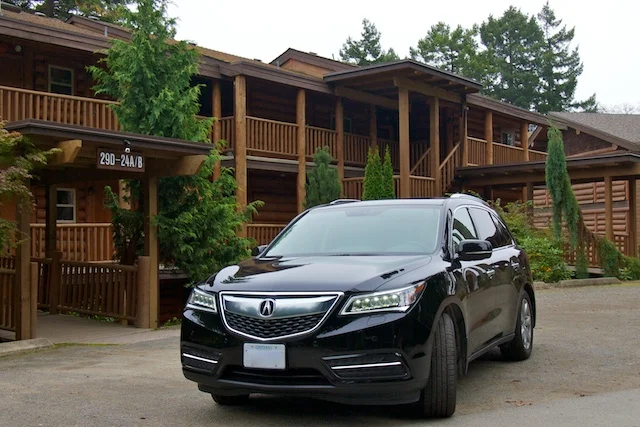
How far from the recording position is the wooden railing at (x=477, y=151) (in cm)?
2842

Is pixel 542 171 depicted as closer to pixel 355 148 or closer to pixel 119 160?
pixel 355 148

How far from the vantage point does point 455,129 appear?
98.6 ft

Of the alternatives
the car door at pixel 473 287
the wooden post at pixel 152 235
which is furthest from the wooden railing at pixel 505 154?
the car door at pixel 473 287

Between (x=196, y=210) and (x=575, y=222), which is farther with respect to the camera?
(x=575, y=222)

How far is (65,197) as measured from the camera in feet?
67.3

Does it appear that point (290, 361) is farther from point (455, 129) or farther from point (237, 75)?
point (455, 129)

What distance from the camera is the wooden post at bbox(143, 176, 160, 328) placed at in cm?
1273

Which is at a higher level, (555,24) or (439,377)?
(555,24)

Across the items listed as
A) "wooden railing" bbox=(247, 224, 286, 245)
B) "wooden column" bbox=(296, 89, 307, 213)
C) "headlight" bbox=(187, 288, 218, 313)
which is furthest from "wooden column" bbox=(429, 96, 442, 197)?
"headlight" bbox=(187, 288, 218, 313)

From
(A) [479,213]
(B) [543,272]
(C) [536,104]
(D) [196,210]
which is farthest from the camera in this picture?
(C) [536,104]

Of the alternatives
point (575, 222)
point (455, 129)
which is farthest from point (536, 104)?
point (575, 222)

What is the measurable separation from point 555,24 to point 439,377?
235ft

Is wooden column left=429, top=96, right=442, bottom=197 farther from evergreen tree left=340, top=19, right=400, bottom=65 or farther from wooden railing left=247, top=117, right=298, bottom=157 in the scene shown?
evergreen tree left=340, top=19, right=400, bottom=65

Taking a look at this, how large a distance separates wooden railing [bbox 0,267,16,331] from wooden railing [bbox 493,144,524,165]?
71.5 ft
